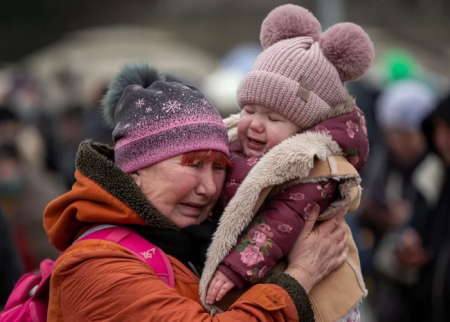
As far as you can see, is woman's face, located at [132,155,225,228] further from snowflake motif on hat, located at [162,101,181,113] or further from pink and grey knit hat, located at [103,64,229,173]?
snowflake motif on hat, located at [162,101,181,113]

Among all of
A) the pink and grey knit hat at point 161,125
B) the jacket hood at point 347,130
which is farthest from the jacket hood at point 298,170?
the pink and grey knit hat at point 161,125

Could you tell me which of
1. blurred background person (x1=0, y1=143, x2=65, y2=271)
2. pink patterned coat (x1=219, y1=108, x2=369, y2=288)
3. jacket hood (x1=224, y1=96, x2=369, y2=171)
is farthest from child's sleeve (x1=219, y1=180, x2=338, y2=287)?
blurred background person (x1=0, y1=143, x2=65, y2=271)

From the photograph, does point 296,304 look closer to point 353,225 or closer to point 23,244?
point 23,244

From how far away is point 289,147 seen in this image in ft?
8.57

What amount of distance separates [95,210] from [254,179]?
0.60m

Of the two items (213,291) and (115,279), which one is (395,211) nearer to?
(213,291)

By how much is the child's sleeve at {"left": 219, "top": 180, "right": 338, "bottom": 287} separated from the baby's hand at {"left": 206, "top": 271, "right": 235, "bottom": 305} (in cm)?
2

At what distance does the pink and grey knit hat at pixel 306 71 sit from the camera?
276 cm

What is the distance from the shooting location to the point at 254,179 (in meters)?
2.56

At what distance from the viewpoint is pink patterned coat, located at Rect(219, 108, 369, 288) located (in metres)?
2.51

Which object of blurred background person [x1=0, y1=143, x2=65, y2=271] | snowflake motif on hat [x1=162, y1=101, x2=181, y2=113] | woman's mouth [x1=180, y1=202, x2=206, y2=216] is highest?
snowflake motif on hat [x1=162, y1=101, x2=181, y2=113]

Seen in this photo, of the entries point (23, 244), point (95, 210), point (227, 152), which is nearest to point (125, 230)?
point (95, 210)

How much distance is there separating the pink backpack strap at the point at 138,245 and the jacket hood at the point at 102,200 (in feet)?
0.13

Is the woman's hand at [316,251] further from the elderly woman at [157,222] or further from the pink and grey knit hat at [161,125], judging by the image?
the pink and grey knit hat at [161,125]
